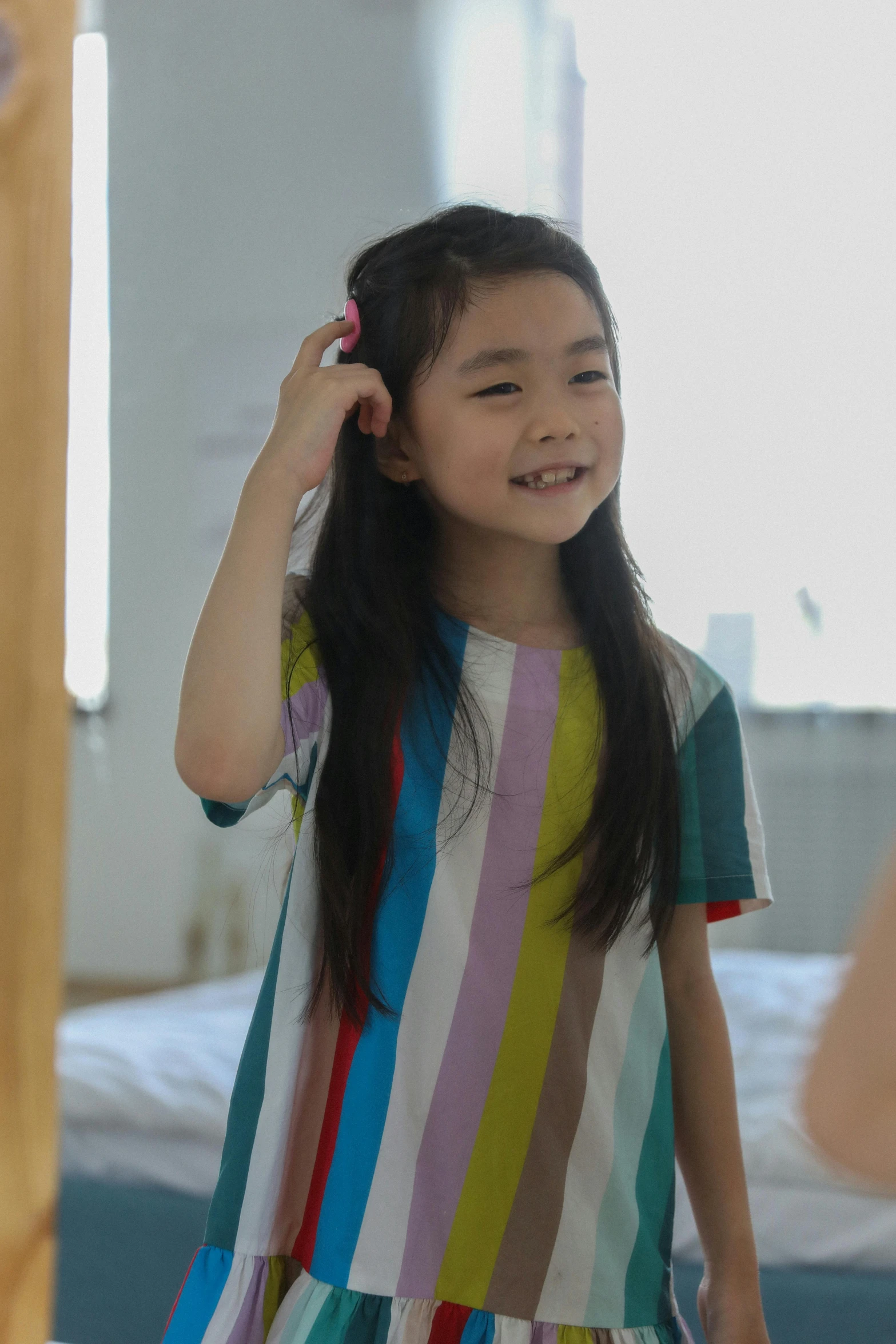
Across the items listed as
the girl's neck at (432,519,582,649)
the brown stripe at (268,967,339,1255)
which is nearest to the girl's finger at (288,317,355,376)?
the girl's neck at (432,519,582,649)

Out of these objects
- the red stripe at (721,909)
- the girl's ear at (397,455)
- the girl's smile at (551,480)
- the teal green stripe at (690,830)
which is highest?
the girl's ear at (397,455)

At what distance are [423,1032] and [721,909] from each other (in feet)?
0.63

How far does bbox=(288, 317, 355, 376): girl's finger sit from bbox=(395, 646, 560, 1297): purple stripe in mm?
203

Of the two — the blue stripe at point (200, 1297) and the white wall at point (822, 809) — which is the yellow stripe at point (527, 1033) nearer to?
the blue stripe at point (200, 1297)

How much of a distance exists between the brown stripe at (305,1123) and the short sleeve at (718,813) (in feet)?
0.69

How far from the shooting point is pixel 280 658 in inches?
25.1

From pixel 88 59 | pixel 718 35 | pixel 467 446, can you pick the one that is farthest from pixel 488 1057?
pixel 88 59

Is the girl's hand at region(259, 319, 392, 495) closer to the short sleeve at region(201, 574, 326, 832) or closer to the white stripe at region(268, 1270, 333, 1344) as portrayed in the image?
the short sleeve at region(201, 574, 326, 832)

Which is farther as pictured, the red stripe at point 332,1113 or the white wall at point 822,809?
the white wall at point 822,809

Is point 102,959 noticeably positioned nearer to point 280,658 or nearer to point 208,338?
point 208,338

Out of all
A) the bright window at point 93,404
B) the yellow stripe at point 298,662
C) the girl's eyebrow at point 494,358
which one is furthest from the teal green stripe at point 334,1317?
the bright window at point 93,404

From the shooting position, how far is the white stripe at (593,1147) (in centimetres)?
62

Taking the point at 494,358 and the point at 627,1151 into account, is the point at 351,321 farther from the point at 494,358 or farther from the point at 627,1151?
the point at 627,1151

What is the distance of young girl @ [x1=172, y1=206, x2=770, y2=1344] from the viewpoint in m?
0.62
